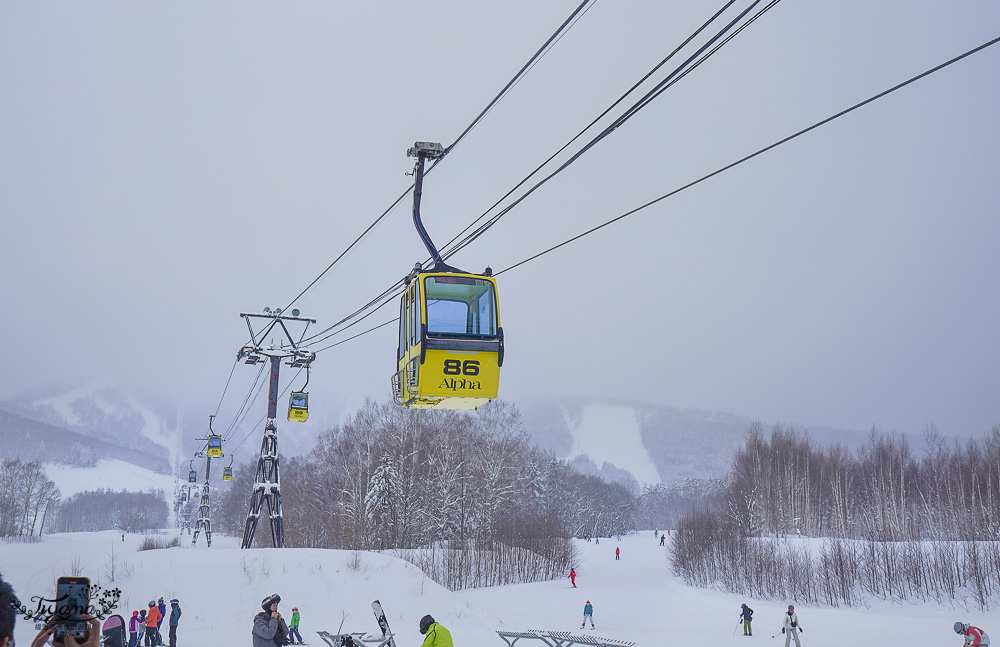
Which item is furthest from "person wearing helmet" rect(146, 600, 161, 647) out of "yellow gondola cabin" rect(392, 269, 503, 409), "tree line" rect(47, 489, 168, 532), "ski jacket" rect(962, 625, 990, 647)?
"tree line" rect(47, 489, 168, 532)

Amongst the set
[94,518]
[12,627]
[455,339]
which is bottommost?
[94,518]

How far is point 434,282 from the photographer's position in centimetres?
1325

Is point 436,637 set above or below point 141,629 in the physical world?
above

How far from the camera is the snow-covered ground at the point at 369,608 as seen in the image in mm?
22906

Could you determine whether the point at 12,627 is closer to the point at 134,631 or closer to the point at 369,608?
the point at 134,631

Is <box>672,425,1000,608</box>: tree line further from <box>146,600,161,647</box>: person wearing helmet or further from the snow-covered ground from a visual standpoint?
<box>146,600,161,647</box>: person wearing helmet

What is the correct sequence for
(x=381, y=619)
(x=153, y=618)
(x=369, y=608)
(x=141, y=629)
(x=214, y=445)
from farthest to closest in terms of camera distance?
(x=214, y=445) < (x=369, y=608) < (x=141, y=629) < (x=153, y=618) < (x=381, y=619)

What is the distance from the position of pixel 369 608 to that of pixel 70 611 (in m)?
22.5

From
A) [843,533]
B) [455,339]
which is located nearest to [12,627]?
[455,339]

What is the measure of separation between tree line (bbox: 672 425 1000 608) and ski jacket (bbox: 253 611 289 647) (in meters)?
39.7

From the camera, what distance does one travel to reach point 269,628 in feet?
32.6

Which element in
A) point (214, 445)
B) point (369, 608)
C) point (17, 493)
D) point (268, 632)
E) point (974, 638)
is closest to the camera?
point (268, 632)

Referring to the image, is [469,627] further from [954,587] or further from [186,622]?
[954,587]

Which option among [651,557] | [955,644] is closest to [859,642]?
[955,644]
